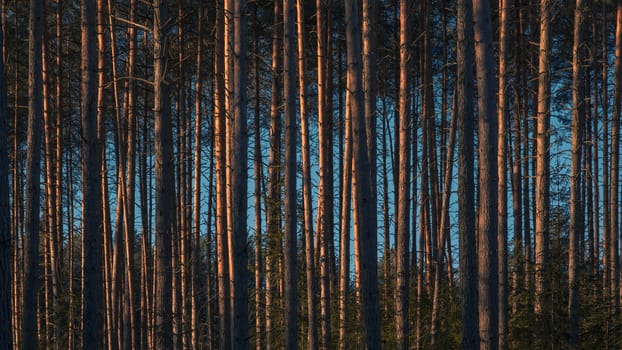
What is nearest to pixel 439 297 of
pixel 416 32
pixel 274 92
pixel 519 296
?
pixel 519 296

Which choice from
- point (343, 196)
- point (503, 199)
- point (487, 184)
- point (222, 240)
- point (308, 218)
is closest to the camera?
point (487, 184)

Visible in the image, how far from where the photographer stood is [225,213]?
13289 millimetres

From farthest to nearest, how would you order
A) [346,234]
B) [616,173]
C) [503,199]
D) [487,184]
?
[616,173]
[346,234]
[503,199]
[487,184]

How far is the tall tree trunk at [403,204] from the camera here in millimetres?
12266

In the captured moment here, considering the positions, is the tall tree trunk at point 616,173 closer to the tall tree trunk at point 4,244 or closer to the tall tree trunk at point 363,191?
the tall tree trunk at point 363,191

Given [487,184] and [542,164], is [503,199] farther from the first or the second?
[487,184]

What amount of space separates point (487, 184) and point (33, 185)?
233 inches

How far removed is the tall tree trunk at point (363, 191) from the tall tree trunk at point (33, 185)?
4.15 m

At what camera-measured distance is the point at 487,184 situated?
32.3 ft

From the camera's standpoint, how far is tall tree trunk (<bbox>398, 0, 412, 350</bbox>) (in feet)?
40.2

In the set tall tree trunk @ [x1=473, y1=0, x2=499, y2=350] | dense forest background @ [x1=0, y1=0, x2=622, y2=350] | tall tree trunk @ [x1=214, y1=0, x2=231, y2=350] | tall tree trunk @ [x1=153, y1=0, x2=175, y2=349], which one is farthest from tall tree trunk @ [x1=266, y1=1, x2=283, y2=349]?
tall tree trunk @ [x1=473, y1=0, x2=499, y2=350]

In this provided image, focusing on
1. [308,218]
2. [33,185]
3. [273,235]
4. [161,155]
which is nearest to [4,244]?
[161,155]

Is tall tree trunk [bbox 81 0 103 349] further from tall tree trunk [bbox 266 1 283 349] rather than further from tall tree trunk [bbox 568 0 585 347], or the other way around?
tall tree trunk [bbox 568 0 585 347]

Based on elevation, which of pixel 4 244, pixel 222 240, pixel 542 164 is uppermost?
pixel 542 164
